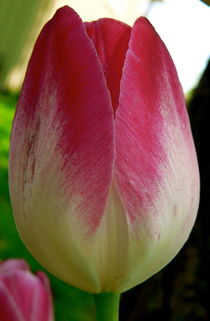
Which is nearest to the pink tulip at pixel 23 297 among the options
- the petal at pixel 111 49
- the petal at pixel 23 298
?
the petal at pixel 23 298

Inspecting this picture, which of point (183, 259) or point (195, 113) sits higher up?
point (195, 113)

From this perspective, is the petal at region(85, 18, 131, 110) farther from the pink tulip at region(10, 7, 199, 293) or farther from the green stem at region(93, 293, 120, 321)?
the green stem at region(93, 293, 120, 321)

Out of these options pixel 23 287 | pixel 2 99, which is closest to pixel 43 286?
pixel 23 287

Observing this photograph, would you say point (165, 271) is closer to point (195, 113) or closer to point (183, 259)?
point (183, 259)

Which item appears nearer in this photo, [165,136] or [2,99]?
[165,136]

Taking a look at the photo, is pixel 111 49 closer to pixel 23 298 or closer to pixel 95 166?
pixel 95 166

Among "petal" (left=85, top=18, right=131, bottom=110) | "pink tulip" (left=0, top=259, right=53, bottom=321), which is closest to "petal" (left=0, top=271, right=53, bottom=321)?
"pink tulip" (left=0, top=259, right=53, bottom=321)

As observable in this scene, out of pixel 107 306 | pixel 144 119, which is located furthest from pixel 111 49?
pixel 107 306
